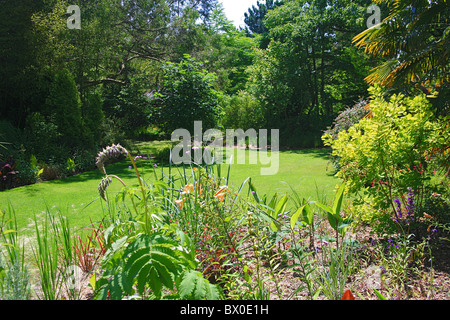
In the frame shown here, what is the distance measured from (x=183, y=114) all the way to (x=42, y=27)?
4.80 m

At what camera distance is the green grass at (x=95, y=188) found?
17.8ft

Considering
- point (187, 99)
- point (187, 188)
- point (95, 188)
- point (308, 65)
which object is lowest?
point (95, 188)

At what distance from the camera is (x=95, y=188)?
24.8 ft

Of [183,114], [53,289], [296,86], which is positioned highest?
[296,86]

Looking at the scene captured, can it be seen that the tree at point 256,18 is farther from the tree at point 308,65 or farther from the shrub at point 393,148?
the shrub at point 393,148

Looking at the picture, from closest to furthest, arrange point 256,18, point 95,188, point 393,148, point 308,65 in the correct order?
point 393,148 < point 95,188 < point 308,65 < point 256,18

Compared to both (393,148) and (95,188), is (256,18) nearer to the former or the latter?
(95,188)

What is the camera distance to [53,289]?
2064mm

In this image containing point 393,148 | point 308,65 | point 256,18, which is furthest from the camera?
point 256,18

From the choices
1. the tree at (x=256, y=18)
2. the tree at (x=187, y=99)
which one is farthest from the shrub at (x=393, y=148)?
the tree at (x=256, y=18)

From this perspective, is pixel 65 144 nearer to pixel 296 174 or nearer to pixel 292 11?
pixel 296 174

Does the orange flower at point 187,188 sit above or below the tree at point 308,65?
below

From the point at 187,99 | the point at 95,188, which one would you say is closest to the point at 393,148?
the point at 95,188

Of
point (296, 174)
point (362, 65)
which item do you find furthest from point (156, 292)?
point (362, 65)
